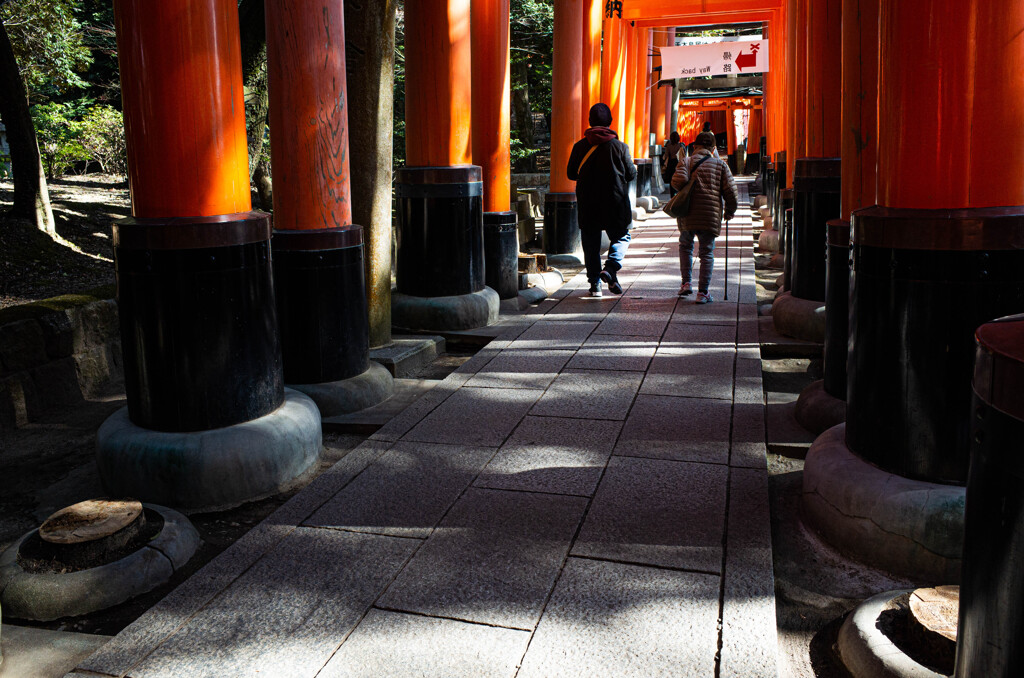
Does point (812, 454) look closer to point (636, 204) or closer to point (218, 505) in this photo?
point (218, 505)

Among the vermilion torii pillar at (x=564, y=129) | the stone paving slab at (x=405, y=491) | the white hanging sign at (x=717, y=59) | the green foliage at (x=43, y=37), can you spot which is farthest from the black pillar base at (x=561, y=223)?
the stone paving slab at (x=405, y=491)

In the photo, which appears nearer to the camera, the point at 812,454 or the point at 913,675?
the point at 913,675

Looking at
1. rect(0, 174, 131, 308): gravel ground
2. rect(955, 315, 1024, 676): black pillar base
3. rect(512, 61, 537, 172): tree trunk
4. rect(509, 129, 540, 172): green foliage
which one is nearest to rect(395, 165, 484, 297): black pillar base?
rect(0, 174, 131, 308): gravel ground

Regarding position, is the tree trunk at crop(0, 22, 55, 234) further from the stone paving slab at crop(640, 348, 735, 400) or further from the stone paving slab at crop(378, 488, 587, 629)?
the stone paving slab at crop(378, 488, 587, 629)

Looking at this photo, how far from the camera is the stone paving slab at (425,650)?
2.66 metres

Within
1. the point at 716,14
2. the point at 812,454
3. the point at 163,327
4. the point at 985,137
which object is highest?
the point at 716,14

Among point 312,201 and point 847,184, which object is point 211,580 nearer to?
point 312,201

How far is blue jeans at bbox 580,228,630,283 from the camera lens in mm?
8836

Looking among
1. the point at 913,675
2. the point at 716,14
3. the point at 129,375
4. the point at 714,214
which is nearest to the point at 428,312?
the point at 714,214

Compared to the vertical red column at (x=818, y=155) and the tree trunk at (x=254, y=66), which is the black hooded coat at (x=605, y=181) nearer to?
the vertical red column at (x=818, y=155)

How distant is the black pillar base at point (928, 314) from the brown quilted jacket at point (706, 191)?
4.71 metres

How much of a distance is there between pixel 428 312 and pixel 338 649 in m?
4.80

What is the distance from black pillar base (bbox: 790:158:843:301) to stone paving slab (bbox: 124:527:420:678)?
4.47 meters

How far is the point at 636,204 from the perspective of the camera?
2059cm
